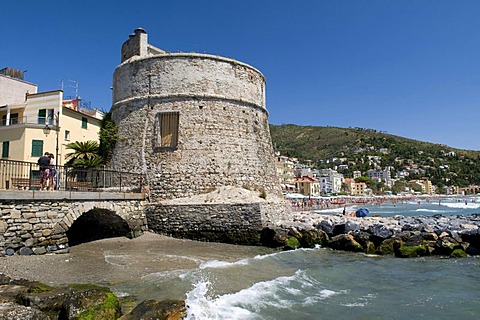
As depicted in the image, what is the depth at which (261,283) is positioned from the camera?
1023cm

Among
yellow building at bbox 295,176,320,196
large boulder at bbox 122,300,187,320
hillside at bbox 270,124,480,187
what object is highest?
hillside at bbox 270,124,480,187

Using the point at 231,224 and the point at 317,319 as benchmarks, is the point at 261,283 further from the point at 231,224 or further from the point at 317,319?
the point at 231,224

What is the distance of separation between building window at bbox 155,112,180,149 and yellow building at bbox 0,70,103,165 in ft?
24.3

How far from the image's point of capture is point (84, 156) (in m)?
21.3

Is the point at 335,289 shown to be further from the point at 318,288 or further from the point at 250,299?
the point at 250,299

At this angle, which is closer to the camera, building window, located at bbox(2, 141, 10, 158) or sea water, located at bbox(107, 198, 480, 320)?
sea water, located at bbox(107, 198, 480, 320)

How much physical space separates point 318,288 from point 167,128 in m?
12.3

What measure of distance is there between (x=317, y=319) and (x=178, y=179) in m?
12.0

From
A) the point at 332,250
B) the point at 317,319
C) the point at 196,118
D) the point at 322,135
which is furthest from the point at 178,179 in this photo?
the point at 322,135

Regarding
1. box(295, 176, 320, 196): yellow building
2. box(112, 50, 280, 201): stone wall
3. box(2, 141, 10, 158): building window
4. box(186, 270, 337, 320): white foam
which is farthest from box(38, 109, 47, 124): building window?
box(295, 176, 320, 196): yellow building

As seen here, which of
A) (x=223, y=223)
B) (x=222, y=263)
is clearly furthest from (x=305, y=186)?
(x=222, y=263)

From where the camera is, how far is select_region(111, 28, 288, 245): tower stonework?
61.5ft

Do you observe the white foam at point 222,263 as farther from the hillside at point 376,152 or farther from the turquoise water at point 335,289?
the hillside at point 376,152

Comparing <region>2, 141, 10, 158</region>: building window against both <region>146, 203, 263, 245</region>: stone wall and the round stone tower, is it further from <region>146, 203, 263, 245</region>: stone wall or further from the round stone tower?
<region>146, 203, 263, 245</region>: stone wall
